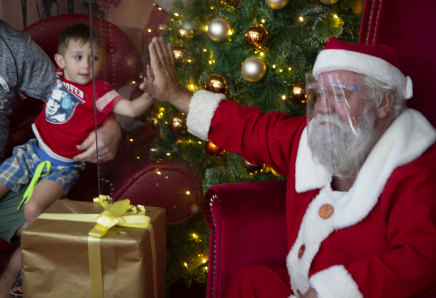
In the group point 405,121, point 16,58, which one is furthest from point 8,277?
point 405,121

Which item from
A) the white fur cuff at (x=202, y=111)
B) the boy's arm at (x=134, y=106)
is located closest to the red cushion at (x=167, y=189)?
the boy's arm at (x=134, y=106)

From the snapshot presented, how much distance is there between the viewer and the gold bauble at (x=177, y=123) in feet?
6.69

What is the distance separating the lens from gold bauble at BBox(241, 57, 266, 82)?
185 cm

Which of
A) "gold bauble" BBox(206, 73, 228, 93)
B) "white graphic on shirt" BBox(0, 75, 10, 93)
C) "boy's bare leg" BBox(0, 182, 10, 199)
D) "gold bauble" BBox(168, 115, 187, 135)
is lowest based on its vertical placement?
"boy's bare leg" BBox(0, 182, 10, 199)

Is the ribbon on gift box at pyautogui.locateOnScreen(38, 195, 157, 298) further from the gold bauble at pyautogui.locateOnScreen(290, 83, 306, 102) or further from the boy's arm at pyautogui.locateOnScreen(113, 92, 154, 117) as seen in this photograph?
the gold bauble at pyautogui.locateOnScreen(290, 83, 306, 102)

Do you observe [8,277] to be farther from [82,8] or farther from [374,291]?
[82,8]

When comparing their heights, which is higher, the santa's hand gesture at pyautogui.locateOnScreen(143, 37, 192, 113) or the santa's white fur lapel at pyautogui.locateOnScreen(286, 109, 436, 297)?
the santa's hand gesture at pyautogui.locateOnScreen(143, 37, 192, 113)

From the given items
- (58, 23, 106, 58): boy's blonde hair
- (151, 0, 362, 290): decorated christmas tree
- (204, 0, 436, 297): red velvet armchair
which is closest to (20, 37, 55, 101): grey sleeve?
(58, 23, 106, 58): boy's blonde hair

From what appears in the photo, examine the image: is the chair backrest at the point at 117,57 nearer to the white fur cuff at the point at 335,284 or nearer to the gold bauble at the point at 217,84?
the gold bauble at the point at 217,84

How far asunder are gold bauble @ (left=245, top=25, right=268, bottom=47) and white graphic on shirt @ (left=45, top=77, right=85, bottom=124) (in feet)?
2.79

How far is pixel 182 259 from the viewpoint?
2.33 m

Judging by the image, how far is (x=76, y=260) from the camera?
146cm

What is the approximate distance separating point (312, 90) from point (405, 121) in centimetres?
30

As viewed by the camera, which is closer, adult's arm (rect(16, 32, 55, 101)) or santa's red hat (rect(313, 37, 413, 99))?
santa's red hat (rect(313, 37, 413, 99))
